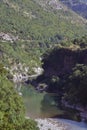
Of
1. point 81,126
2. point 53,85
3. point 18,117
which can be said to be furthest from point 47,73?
point 18,117

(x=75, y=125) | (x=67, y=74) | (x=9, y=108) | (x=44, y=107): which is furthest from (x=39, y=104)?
(x=9, y=108)

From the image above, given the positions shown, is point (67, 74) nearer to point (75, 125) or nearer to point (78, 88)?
point (78, 88)

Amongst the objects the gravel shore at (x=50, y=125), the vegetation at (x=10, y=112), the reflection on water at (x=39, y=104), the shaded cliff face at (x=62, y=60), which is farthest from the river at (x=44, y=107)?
the shaded cliff face at (x=62, y=60)

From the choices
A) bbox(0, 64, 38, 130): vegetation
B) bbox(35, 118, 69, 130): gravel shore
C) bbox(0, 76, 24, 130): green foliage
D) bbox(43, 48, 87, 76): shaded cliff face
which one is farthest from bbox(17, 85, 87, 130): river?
bbox(43, 48, 87, 76): shaded cliff face

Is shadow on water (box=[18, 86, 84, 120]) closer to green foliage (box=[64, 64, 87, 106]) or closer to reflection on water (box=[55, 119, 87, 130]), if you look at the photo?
green foliage (box=[64, 64, 87, 106])

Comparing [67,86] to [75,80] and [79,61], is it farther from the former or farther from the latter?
[79,61]

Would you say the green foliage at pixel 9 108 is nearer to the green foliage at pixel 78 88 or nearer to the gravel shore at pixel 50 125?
the gravel shore at pixel 50 125
